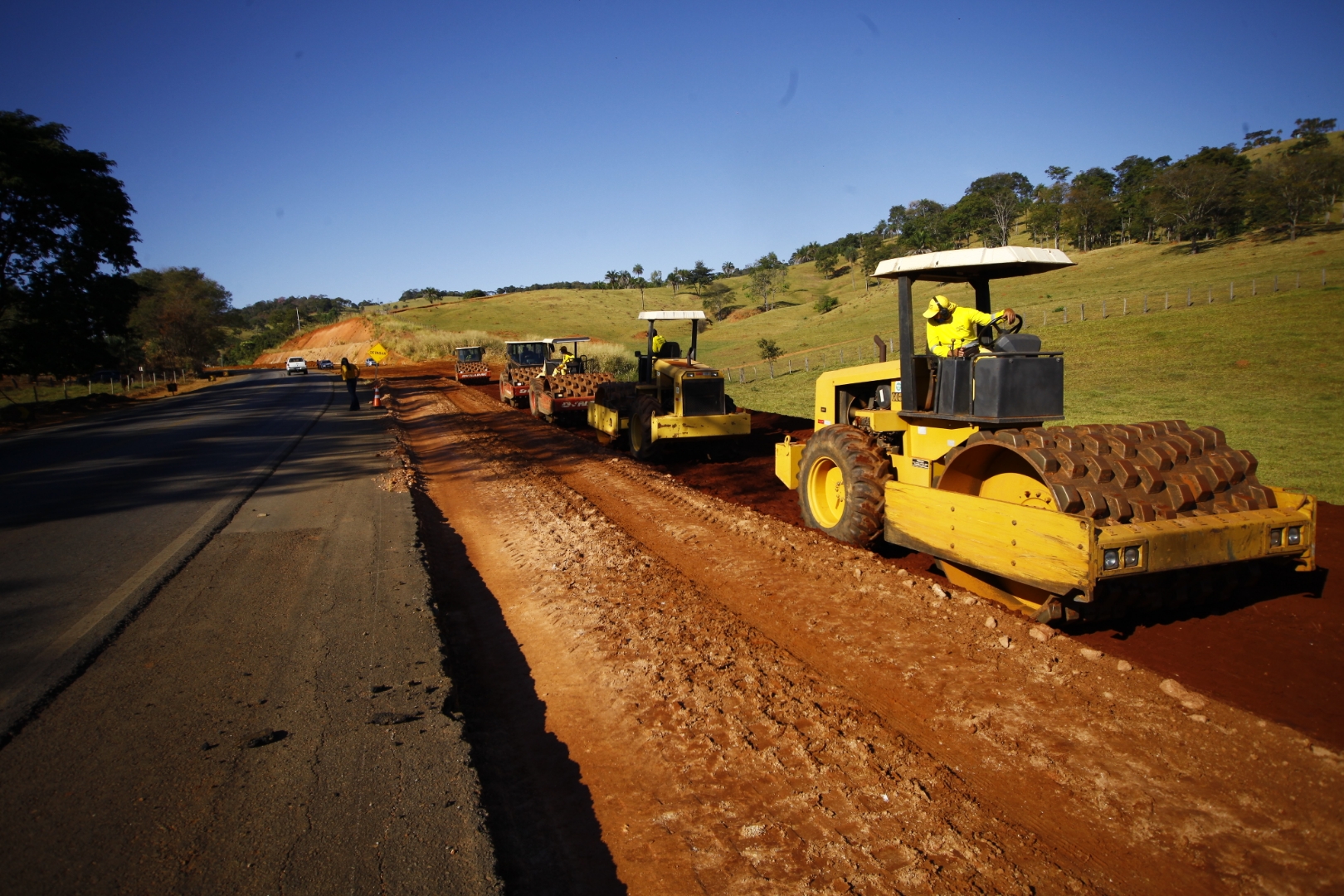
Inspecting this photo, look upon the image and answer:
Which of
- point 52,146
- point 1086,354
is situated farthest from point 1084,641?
point 52,146

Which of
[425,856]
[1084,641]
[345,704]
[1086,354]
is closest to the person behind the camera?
[425,856]

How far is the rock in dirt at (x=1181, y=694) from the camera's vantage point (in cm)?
424

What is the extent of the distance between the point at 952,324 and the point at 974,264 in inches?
26.2

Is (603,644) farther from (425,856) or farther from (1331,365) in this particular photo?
(1331,365)

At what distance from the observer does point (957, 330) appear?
21.2ft

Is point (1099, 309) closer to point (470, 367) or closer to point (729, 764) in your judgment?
point (470, 367)

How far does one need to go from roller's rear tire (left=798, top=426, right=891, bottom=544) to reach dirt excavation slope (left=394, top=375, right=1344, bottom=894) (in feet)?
1.16

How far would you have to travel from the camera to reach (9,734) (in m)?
3.88

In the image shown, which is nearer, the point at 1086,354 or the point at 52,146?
the point at 1086,354

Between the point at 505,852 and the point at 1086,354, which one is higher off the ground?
the point at 1086,354

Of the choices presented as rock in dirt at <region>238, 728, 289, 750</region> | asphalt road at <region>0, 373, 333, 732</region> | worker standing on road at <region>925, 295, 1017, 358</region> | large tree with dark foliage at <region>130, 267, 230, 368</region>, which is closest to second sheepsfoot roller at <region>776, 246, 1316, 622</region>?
worker standing on road at <region>925, 295, 1017, 358</region>

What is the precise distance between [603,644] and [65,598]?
4517 mm

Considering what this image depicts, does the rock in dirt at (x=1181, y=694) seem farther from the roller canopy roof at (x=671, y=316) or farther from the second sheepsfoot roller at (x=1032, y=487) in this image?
the roller canopy roof at (x=671, y=316)

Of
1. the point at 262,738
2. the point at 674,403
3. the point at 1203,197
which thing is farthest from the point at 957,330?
the point at 1203,197
